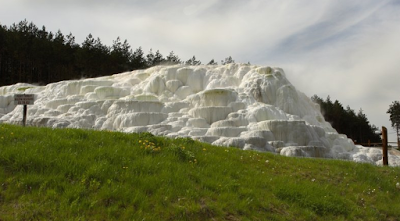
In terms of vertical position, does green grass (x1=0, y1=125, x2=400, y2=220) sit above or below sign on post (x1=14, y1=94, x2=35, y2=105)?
below

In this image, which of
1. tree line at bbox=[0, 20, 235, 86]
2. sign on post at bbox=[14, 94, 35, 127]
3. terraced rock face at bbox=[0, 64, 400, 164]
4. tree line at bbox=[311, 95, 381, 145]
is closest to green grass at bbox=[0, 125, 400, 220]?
sign on post at bbox=[14, 94, 35, 127]

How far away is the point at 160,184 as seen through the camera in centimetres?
695

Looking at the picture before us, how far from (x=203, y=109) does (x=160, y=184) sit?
2012cm

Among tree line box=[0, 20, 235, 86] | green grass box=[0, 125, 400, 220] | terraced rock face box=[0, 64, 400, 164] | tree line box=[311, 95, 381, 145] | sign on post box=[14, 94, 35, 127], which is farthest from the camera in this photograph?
tree line box=[311, 95, 381, 145]

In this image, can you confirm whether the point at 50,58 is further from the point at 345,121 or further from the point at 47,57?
the point at 345,121

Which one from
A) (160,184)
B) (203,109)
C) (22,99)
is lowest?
(160,184)

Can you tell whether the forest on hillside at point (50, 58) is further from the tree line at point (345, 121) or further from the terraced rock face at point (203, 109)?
the tree line at point (345, 121)

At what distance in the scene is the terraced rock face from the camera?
23.1 m

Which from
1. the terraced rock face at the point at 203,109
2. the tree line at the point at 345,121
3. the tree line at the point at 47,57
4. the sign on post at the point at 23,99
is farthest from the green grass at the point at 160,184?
the tree line at the point at 345,121

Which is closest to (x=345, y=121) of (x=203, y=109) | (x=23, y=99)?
(x=203, y=109)

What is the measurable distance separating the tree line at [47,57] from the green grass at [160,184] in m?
49.1

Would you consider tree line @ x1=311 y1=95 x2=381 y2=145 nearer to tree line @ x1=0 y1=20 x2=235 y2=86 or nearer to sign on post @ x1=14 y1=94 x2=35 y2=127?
tree line @ x1=0 y1=20 x2=235 y2=86

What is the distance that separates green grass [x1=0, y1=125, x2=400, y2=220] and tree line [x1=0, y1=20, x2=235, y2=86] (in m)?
49.1

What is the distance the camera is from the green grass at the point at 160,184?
19.4ft
